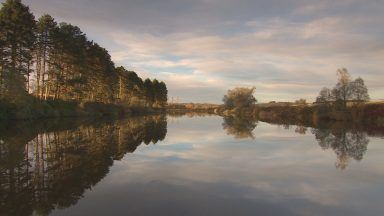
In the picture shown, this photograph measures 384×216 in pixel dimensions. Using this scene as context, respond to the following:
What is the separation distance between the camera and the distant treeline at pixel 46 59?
144 feet

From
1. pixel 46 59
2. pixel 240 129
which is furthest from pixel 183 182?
pixel 46 59

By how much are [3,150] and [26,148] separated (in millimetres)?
1319

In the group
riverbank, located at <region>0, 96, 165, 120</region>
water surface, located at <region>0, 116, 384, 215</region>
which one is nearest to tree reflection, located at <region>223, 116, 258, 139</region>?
water surface, located at <region>0, 116, 384, 215</region>

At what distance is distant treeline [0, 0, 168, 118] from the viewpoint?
4374 centimetres

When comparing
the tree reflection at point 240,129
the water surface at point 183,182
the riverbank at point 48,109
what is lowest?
the water surface at point 183,182

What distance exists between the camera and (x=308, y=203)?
32.8ft

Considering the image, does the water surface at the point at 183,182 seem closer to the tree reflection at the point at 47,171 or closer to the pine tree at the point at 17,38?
the tree reflection at the point at 47,171

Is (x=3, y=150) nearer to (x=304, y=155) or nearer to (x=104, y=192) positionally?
(x=104, y=192)

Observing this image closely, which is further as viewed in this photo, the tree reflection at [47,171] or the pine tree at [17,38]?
the pine tree at [17,38]

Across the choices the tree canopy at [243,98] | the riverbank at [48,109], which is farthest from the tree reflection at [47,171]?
the tree canopy at [243,98]

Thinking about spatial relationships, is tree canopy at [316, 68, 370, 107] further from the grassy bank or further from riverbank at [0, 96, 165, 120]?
riverbank at [0, 96, 165, 120]

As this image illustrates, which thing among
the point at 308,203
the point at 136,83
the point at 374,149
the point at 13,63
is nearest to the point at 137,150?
the point at 308,203

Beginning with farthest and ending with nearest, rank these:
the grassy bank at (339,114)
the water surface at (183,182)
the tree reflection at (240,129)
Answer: the grassy bank at (339,114), the tree reflection at (240,129), the water surface at (183,182)

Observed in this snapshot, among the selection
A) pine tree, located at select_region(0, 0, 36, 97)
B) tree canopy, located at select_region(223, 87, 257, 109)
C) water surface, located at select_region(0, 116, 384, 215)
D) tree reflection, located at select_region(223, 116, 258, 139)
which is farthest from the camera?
tree canopy, located at select_region(223, 87, 257, 109)
